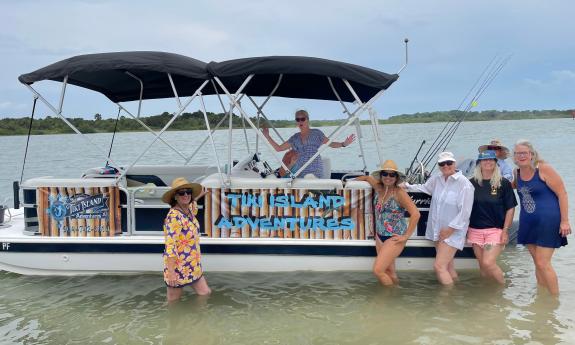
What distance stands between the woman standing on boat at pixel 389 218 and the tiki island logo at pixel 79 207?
10.9 ft

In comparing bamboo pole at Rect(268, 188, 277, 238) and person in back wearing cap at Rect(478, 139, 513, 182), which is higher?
person in back wearing cap at Rect(478, 139, 513, 182)

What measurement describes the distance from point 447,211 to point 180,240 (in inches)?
117

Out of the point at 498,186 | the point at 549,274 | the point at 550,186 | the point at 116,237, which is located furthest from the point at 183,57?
the point at 549,274

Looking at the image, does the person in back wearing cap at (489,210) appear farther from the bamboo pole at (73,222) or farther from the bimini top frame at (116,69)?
the bamboo pole at (73,222)

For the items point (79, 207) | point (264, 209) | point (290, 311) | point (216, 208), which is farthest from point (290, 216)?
point (79, 207)

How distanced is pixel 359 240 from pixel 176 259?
7.32 ft

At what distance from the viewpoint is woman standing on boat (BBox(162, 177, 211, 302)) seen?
16.1ft

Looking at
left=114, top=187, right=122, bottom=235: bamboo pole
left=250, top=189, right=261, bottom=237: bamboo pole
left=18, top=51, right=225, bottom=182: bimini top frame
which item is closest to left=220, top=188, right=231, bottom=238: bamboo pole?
left=250, top=189, right=261, bottom=237: bamboo pole

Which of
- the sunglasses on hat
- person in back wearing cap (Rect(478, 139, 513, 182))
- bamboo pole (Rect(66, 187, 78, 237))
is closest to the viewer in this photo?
the sunglasses on hat

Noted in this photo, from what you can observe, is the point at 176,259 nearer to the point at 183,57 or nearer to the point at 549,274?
the point at 183,57

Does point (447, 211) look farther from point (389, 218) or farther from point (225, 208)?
point (225, 208)

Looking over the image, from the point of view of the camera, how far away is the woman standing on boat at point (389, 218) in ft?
17.8

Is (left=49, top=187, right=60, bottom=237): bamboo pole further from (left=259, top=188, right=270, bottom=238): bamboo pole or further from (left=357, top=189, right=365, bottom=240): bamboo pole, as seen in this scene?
(left=357, top=189, right=365, bottom=240): bamboo pole

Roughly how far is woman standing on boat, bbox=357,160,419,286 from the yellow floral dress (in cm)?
211
